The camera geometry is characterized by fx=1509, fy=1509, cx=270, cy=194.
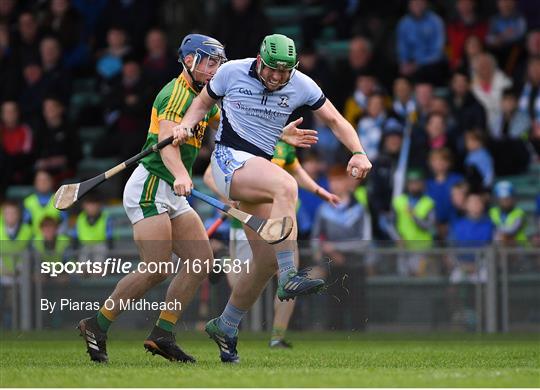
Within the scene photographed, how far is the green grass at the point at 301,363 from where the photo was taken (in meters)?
8.94

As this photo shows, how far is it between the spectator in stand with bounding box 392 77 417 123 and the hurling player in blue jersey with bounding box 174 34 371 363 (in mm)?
6929

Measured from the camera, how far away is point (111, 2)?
21.4m

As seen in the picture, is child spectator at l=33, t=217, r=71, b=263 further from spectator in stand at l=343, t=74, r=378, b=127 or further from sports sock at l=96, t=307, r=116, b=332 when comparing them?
sports sock at l=96, t=307, r=116, b=332

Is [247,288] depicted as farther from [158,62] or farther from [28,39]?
[28,39]

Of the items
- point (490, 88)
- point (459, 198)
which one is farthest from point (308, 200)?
point (490, 88)

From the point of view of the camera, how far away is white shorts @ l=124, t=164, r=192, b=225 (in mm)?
10711

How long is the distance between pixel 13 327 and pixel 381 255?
3.86 meters

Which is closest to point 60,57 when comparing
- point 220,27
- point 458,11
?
point 220,27

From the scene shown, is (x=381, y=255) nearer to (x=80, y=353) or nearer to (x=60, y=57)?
(x=80, y=353)

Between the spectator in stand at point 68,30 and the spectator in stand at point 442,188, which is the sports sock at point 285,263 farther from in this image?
the spectator in stand at point 68,30

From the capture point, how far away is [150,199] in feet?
35.1

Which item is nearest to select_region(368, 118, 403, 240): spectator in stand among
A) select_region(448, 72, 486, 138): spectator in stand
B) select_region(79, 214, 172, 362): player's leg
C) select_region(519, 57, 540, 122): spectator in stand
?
select_region(448, 72, 486, 138): spectator in stand

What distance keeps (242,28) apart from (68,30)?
3.19m

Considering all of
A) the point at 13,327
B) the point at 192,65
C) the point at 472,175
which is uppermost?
the point at 192,65
